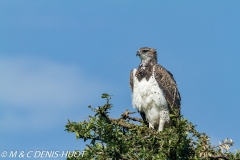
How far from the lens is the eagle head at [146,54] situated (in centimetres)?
1338

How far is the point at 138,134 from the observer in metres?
9.86

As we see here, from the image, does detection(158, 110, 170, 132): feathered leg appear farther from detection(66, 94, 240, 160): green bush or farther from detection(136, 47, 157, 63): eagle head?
detection(66, 94, 240, 160): green bush

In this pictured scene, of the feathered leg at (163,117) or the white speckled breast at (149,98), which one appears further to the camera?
the feathered leg at (163,117)

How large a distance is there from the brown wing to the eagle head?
0.46m

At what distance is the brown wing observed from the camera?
41.3 ft

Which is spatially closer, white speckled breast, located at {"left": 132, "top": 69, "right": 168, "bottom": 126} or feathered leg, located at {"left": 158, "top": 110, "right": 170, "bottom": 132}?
white speckled breast, located at {"left": 132, "top": 69, "right": 168, "bottom": 126}

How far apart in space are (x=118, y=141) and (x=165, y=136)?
747 mm

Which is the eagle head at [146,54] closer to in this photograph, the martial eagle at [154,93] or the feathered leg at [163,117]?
the martial eagle at [154,93]

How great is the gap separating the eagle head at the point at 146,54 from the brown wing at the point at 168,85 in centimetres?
46

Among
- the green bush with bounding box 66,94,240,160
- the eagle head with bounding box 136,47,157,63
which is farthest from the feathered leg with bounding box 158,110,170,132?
the green bush with bounding box 66,94,240,160

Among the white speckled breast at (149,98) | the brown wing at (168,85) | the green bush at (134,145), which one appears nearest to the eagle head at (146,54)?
the brown wing at (168,85)

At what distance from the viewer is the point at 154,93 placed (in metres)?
12.5

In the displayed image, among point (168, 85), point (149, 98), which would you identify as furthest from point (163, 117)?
point (168, 85)

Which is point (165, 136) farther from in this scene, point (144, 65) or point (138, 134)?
point (144, 65)
